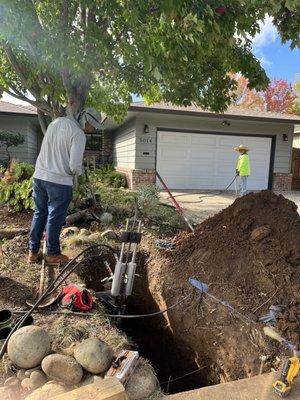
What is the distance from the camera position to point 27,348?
2.28 m

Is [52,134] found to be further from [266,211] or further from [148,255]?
[266,211]

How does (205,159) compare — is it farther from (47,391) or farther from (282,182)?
(47,391)

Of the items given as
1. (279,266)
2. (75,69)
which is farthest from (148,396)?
(75,69)

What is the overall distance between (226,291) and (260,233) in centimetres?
75

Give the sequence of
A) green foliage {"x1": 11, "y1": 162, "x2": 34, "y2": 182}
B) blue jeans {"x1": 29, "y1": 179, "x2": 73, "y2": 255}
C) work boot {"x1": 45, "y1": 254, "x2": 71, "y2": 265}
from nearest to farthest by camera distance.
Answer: blue jeans {"x1": 29, "y1": 179, "x2": 73, "y2": 255} → work boot {"x1": 45, "y1": 254, "x2": 71, "y2": 265} → green foliage {"x1": 11, "y1": 162, "x2": 34, "y2": 182}

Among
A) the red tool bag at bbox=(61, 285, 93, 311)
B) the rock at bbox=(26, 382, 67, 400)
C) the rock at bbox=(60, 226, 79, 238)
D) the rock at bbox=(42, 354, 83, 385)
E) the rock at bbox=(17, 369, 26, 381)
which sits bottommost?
the rock at bbox=(17, 369, 26, 381)

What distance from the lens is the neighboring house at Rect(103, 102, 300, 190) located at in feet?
42.7

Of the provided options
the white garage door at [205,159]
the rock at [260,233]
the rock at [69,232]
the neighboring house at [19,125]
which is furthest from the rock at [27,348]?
the neighboring house at [19,125]

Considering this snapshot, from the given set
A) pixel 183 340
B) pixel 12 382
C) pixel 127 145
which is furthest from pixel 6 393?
pixel 127 145

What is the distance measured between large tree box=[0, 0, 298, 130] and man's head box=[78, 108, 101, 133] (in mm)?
705

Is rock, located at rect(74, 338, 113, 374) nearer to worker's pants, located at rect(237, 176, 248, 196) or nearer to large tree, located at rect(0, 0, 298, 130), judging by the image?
large tree, located at rect(0, 0, 298, 130)

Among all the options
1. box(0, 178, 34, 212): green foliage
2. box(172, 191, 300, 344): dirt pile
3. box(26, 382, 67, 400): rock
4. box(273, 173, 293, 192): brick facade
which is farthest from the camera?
box(273, 173, 293, 192): brick facade

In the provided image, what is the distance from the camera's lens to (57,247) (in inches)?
156

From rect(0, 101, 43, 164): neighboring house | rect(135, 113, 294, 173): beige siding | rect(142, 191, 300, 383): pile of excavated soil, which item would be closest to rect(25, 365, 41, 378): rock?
rect(142, 191, 300, 383): pile of excavated soil
